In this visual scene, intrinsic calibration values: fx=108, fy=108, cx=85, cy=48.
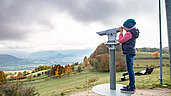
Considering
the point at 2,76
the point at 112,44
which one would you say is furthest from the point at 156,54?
the point at 2,76

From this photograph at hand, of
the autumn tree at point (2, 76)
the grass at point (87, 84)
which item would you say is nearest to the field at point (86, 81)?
the grass at point (87, 84)

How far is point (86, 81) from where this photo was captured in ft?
21.2

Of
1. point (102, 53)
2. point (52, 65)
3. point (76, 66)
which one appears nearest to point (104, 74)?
point (102, 53)

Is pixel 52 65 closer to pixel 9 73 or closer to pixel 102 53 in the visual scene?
pixel 9 73

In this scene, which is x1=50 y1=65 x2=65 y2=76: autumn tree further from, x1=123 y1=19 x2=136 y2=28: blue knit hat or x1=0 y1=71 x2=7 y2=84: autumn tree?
x1=123 y1=19 x2=136 y2=28: blue knit hat

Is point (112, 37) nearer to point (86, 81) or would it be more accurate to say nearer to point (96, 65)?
point (86, 81)

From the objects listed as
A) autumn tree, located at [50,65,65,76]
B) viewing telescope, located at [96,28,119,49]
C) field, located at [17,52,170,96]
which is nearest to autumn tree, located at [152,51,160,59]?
field, located at [17,52,170,96]

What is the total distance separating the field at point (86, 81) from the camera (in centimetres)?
470

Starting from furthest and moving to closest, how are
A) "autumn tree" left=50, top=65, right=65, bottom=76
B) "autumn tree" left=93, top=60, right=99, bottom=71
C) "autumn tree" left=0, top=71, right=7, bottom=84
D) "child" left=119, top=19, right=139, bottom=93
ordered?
1. "autumn tree" left=93, top=60, right=99, bottom=71
2. "autumn tree" left=50, top=65, right=65, bottom=76
3. "autumn tree" left=0, top=71, right=7, bottom=84
4. "child" left=119, top=19, right=139, bottom=93

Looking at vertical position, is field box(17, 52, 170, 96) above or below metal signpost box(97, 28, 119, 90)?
below

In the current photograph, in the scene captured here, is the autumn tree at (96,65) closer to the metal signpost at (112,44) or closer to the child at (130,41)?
the metal signpost at (112,44)

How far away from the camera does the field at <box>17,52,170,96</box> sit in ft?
15.4

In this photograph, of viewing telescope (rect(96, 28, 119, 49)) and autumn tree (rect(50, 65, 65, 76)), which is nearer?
viewing telescope (rect(96, 28, 119, 49))

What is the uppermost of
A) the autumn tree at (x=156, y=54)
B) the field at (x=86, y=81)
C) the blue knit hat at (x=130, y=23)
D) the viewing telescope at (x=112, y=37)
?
the blue knit hat at (x=130, y=23)
